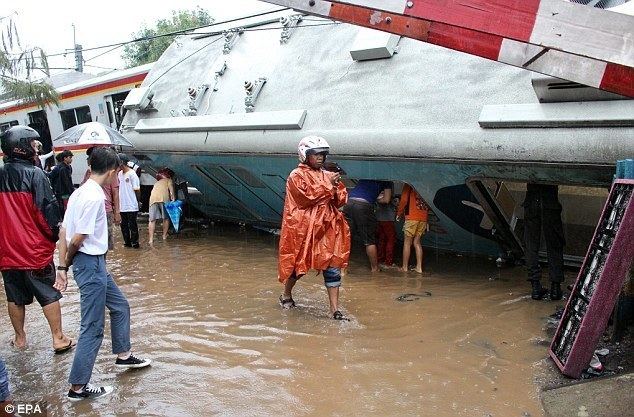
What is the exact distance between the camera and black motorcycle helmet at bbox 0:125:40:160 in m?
4.02

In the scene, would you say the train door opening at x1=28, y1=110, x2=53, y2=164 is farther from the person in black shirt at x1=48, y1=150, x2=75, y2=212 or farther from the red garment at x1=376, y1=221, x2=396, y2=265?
the red garment at x1=376, y1=221, x2=396, y2=265

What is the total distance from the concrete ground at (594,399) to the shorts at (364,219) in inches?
124

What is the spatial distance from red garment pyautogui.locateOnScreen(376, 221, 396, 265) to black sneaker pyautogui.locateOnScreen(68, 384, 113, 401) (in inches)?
146

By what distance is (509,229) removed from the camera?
5797 mm

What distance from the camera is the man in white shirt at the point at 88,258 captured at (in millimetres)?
3420

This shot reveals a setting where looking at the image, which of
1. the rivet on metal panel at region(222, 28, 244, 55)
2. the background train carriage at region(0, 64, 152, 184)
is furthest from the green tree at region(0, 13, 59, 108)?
the rivet on metal panel at region(222, 28, 244, 55)

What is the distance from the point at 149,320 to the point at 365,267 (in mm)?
2533

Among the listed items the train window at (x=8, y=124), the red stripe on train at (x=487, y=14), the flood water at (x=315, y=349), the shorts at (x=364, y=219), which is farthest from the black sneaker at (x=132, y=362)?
the train window at (x=8, y=124)

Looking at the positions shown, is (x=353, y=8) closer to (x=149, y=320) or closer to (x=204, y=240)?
(x=149, y=320)

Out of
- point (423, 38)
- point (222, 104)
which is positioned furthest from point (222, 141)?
point (423, 38)

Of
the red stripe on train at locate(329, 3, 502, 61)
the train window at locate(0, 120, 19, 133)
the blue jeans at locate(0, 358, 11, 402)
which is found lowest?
the train window at locate(0, 120, 19, 133)

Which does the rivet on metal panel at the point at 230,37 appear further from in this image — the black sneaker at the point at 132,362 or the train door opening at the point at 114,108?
the black sneaker at the point at 132,362

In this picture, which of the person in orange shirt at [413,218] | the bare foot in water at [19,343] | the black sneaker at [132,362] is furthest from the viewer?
the person in orange shirt at [413,218]

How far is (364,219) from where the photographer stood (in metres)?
6.21
